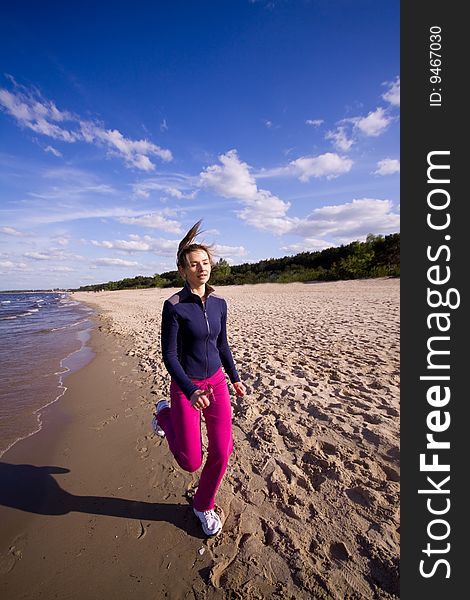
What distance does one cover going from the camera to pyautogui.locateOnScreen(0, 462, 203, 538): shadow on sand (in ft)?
8.69

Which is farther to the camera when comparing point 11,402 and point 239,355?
point 239,355

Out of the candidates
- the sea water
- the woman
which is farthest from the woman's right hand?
the sea water

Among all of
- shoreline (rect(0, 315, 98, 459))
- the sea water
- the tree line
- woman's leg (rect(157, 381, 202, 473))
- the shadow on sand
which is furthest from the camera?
the tree line

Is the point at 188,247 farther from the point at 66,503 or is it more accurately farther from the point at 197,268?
the point at 66,503

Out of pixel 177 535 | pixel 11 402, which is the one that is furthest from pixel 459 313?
pixel 11 402

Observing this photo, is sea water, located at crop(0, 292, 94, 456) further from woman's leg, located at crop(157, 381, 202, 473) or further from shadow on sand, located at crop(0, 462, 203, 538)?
woman's leg, located at crop(157, 381, 202, 473)

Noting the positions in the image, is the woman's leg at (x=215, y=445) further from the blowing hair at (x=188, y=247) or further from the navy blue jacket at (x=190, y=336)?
the blowing hair at (x=188, y=247)

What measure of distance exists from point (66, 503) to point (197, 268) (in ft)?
9.15

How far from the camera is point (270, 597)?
6.32 feet

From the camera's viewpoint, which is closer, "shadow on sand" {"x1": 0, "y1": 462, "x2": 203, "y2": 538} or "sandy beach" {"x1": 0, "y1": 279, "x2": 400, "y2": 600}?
"sandy beach" {"x1": 0, "y1": 279, "x2": 400, "y2": 600}

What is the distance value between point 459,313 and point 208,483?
2.63 meters

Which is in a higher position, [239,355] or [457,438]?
[457,438]

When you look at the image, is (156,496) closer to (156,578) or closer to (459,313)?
(156,578)

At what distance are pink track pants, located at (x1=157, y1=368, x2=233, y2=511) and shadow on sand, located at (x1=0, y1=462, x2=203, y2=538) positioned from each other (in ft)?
1.17
